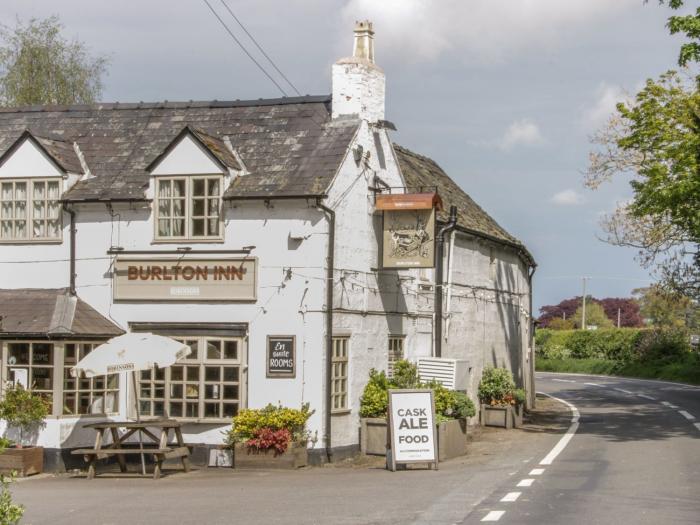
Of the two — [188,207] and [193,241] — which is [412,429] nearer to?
[193,241]

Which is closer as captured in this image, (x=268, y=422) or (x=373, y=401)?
(x=268, y=422)

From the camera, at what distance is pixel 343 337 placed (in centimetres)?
2295

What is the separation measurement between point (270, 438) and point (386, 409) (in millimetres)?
3237

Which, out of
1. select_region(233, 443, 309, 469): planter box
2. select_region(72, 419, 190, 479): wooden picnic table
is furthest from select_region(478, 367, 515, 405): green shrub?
select_region(72, 419, 190, 479): wooden picnic table

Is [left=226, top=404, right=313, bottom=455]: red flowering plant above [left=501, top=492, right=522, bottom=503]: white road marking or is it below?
above

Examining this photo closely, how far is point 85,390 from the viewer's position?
74.1 ft

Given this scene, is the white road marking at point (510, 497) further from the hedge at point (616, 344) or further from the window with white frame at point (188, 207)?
the hedge at point (616, 344)

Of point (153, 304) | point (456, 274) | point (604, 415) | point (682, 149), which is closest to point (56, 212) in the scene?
point (153, 304)

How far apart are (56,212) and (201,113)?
3.97m

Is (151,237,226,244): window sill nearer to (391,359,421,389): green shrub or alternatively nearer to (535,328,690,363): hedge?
(391,359,421,389): green shrub

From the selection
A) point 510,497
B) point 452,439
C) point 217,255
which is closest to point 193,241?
point 217,255

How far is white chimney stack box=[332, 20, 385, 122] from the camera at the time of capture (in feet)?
79.4

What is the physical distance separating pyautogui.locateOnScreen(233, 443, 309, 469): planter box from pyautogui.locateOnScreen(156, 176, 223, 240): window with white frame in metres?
4.26

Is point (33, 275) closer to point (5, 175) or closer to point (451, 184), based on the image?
point (5, 175)
